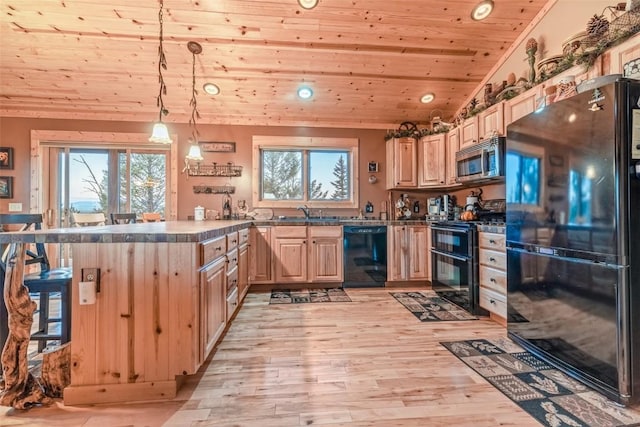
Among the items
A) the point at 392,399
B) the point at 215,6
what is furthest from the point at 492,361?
the point at 215,6

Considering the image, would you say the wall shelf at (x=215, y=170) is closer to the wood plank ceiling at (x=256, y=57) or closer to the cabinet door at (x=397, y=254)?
the wood plank ceiling at (x=256, y=57)

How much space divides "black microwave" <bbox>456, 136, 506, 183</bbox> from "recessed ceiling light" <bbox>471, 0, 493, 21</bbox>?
4.08ft

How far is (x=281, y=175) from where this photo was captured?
14.9 feet

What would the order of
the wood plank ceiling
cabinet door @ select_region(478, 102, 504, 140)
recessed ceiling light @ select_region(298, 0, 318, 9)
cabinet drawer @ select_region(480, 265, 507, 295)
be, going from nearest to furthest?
cabinet drawer @ select_region(480, 265, 507, 295)
recessed ceiling light @ select_region(298, 0, 318, 9)
the wood plank ceiling
cabinet door @ select_region(478, 102, 504, 140)

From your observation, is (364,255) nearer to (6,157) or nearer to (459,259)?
(459,259)

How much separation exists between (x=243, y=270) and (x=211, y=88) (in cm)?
238

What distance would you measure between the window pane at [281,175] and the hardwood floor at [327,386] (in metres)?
2.29

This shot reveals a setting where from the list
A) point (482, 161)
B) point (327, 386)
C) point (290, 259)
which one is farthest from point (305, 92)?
point (327, 386)

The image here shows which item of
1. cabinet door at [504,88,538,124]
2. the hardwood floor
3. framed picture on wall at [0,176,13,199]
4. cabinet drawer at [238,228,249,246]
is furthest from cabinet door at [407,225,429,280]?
framed picture on wall at [0,176,13,199]

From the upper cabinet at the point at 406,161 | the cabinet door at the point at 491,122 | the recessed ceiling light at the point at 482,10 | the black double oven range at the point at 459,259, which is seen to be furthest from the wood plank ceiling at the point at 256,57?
the black double oven range at the point at 459,259

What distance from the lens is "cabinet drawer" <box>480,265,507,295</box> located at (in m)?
2.53

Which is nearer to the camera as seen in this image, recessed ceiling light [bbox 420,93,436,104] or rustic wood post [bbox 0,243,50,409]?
rustic wood post [bbox 0,243,50,409]

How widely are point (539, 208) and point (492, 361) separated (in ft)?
3.58

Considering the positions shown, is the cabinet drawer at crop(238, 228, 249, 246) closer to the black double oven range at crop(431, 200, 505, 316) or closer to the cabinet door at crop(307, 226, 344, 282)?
the cabinet door at crop(307, 226, 344, 282)
